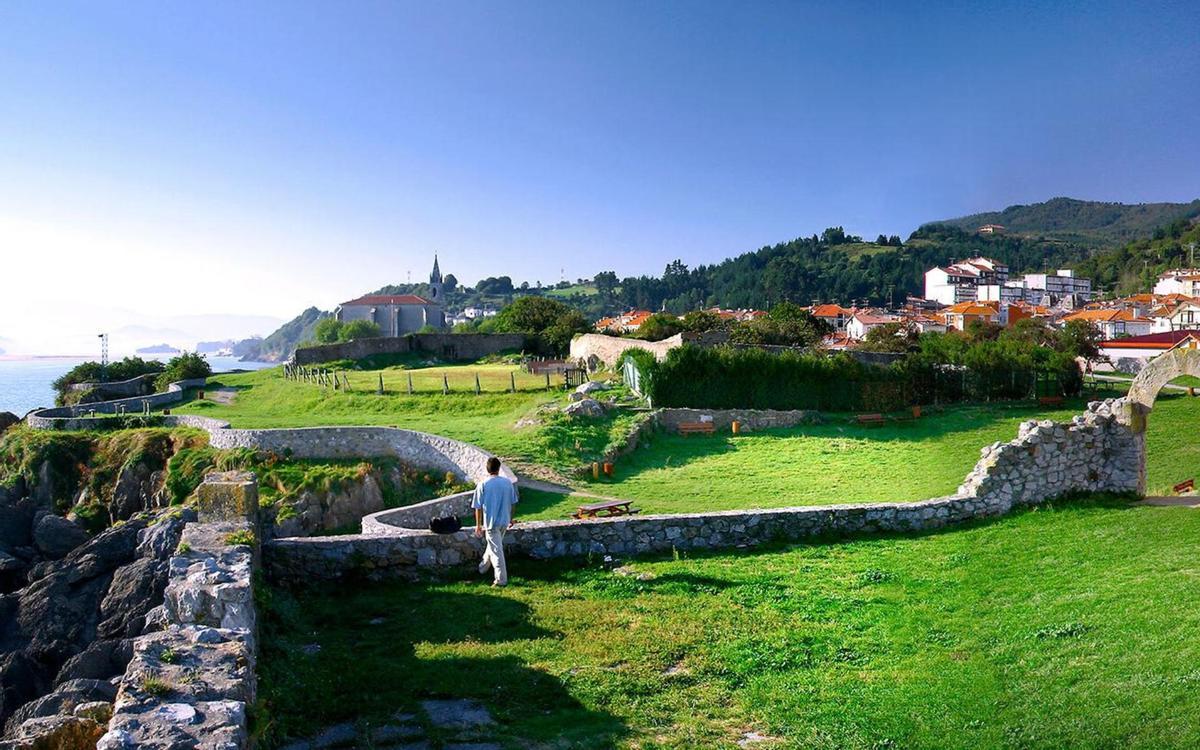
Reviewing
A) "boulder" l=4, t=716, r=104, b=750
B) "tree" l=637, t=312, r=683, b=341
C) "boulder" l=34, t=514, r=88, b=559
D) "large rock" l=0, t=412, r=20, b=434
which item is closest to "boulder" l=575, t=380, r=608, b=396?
"boulder" l=34, t=514, r=88, b=559

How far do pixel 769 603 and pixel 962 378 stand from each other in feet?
114

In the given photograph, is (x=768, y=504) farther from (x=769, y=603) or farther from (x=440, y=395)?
(x=440, y=395)

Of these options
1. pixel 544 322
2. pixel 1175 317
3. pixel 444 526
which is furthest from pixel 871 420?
pixel 1175 317

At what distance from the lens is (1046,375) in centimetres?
4053

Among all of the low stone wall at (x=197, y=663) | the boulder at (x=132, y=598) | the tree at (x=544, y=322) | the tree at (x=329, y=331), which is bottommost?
the boulder at (x=132, y=598)

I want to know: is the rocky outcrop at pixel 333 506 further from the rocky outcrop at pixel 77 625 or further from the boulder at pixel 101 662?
the boulder at pixel 101 662

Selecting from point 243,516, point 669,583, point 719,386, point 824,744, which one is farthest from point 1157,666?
point 719,386

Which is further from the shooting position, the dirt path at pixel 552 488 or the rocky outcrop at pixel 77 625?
the dirt path at pixel 552 488

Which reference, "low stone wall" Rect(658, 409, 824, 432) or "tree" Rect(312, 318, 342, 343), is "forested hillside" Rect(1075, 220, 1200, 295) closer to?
"tree" Rect(312, 318, 342, 343)

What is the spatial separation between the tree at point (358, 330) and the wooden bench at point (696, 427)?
82464 millimetres

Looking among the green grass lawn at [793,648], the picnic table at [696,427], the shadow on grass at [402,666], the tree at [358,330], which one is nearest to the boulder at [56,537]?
the shadow on grass at [402,666]

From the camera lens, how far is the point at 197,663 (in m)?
5.91

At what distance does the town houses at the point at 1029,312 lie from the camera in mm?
73125

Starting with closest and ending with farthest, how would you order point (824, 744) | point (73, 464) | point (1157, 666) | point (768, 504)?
point (824, 744)
point (1157, 666)
point (768, 504)
point (73, 464)
